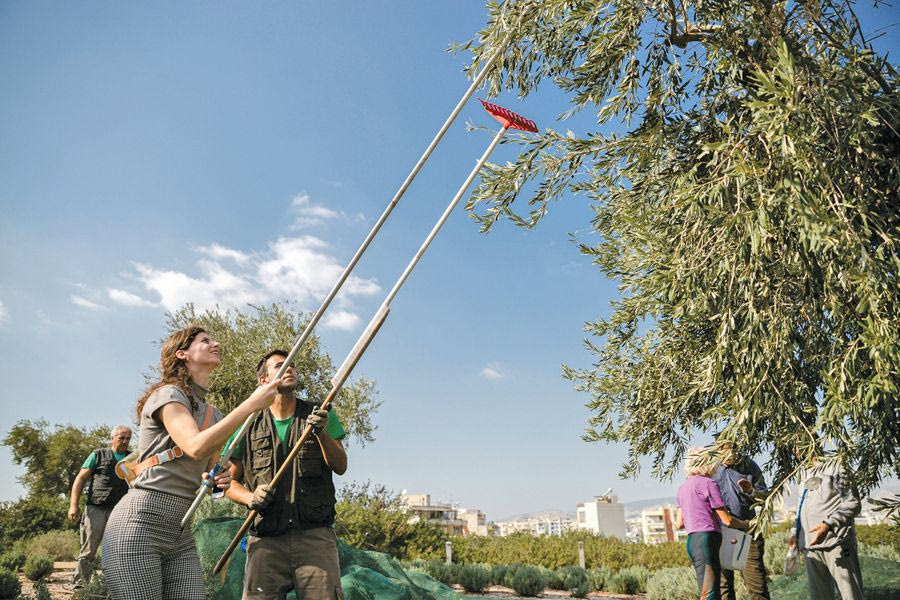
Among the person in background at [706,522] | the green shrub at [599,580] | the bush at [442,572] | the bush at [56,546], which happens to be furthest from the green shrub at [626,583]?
the bush at [56,546]

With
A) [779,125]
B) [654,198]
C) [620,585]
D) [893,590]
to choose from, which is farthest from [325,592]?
[620,585]

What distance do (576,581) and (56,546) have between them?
1108 centimetres

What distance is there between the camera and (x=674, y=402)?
673 cm

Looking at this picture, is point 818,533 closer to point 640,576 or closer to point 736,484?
point 736,484

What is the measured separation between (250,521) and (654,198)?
4997mm

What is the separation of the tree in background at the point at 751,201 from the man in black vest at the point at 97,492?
5222 mm

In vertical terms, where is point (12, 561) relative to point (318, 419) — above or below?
below

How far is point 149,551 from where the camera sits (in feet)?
8.98

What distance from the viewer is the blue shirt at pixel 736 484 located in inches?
256

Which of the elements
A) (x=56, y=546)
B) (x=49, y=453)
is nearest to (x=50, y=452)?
(x=49, y=453)

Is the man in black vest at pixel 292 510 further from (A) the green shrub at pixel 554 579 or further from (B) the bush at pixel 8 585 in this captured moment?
(A) the green shrub at pixel 554 579

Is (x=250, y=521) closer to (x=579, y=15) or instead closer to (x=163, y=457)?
(x=163, y=457)

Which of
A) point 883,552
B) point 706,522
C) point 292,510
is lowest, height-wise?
point 292,510

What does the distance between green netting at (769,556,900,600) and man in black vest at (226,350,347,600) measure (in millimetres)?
6184
